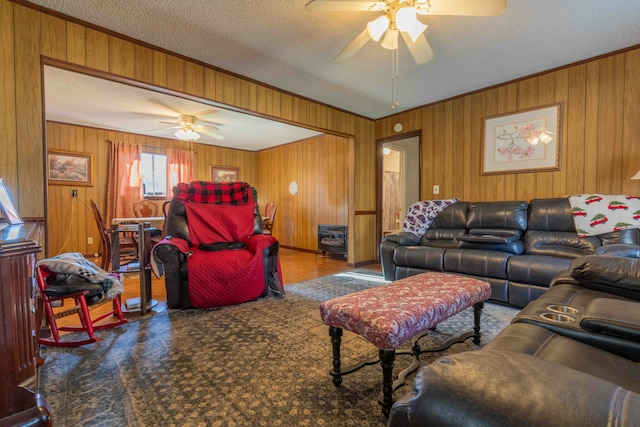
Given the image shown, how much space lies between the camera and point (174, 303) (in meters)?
2.62

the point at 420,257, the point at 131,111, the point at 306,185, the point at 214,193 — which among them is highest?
the point at 131,111

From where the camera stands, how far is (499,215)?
126 inches

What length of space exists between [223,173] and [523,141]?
19.7ft

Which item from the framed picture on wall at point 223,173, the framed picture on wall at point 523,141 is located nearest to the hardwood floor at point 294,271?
the framed picture on wall at point 523,141

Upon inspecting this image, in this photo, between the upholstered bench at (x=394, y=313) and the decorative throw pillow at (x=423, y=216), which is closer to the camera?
the upholstered bench at (x=394, y=313)

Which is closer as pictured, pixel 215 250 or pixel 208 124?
pixel 215 250

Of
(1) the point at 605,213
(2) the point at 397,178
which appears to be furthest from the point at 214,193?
(2) the point at 397,178

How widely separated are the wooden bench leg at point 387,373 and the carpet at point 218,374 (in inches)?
2.4

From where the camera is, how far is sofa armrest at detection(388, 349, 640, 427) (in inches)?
13.2

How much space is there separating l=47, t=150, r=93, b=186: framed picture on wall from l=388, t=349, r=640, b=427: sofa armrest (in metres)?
6.51

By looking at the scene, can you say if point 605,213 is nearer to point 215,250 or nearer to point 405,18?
point 405,18

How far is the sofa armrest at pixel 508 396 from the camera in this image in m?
0.33

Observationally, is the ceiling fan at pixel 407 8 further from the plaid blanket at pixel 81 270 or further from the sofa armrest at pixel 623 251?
the plaid blanket at pixel 81 270

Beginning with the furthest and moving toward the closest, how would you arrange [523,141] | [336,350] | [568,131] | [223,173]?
[223,173], [523,141], [568,131], [336,350]
